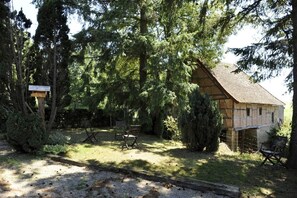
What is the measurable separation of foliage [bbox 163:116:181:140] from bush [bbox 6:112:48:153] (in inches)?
289

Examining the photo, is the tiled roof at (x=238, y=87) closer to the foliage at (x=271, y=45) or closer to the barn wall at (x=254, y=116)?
the barn wall at (x=254, y=116)

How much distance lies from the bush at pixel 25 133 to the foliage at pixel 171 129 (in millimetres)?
7342

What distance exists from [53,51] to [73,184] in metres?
5.67

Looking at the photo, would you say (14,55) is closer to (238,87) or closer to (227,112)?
(227,112)

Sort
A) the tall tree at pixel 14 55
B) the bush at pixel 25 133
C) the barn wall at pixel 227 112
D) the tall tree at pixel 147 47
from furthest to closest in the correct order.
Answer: the barn wall at pixel 227 112 → the tall tree at pixel 147 47 → the tall tree at pixel 14 55 → the bush at pixel 25 133

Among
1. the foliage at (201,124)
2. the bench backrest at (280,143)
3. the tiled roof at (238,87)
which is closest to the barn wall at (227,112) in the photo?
the tiled roof at (238,87)

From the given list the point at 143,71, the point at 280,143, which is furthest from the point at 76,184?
the point at 143,71

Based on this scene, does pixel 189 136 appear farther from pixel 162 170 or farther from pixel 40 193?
pixel 40 193

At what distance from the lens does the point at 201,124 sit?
1039 centimetres

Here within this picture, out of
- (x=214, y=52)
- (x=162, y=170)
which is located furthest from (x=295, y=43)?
(x=214, y=52)

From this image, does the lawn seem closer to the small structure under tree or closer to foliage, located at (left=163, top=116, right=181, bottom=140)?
the small structure under tree

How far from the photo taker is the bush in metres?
8.41

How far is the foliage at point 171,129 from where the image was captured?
1490cm

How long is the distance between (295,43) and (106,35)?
316 inches
